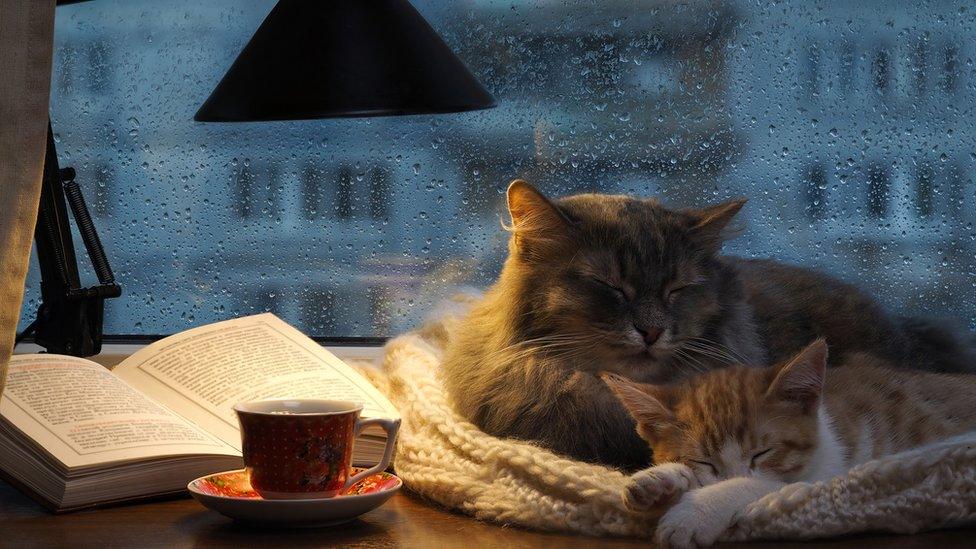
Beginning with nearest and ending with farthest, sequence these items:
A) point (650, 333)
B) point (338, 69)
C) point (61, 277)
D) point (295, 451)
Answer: point (295, 451) → point (650, 333) → point (338, 69) → point (61, 277)

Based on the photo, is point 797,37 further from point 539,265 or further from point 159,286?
point 159,286

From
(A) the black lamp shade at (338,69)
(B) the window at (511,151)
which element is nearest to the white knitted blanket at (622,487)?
(A) the black lamp shade at (338,69)

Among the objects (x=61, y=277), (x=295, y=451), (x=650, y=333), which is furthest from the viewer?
(x=61, y=277)

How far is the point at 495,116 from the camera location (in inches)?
79.0

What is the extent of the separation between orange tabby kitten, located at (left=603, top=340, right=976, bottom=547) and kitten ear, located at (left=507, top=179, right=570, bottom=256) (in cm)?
22

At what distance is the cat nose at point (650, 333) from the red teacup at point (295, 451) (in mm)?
332

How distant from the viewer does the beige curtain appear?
898mm

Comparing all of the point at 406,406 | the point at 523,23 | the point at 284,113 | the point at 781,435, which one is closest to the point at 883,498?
the point at 781,435

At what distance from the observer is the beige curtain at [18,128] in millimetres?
898

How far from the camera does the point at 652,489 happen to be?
94cm

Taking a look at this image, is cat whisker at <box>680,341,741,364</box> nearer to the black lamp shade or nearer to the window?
the black lamp shade

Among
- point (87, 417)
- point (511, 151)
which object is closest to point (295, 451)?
point (87, 417)

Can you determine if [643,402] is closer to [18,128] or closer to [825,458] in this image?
[825,458]

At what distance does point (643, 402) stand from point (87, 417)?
618mm
